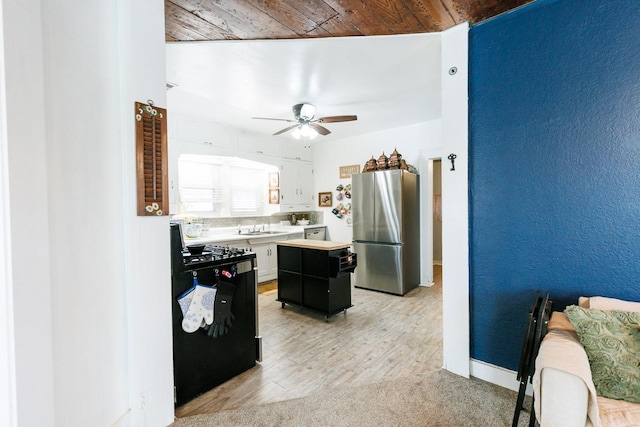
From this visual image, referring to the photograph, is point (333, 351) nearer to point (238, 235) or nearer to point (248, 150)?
point (238, 235)

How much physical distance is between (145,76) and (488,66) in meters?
2.17

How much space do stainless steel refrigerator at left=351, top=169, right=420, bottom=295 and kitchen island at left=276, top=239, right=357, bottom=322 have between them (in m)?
1.00

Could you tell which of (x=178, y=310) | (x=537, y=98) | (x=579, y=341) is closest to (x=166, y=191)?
(x=178, y=310)

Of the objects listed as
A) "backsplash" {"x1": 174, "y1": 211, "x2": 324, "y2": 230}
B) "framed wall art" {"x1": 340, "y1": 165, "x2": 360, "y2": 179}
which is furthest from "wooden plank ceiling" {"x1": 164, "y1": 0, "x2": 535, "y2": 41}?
"framed wall art" {"x1": 340, "y1": 165, "x2": 360, "y2": 179}

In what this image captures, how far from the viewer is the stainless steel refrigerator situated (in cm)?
412

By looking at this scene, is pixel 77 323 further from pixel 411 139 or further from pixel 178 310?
pixel 411 139

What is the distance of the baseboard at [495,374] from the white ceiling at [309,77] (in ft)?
8.03

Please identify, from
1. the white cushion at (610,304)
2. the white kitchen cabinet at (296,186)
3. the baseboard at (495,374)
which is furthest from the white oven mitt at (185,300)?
the white kitchen cabinet at (296,186)

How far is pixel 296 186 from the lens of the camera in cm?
573

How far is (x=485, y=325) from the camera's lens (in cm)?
208

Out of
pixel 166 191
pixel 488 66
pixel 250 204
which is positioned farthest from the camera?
pixel 250 204

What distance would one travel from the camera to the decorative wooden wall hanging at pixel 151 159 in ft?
5.12

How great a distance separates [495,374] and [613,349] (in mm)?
928

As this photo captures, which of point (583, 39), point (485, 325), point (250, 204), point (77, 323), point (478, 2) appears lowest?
point (485, 325)
